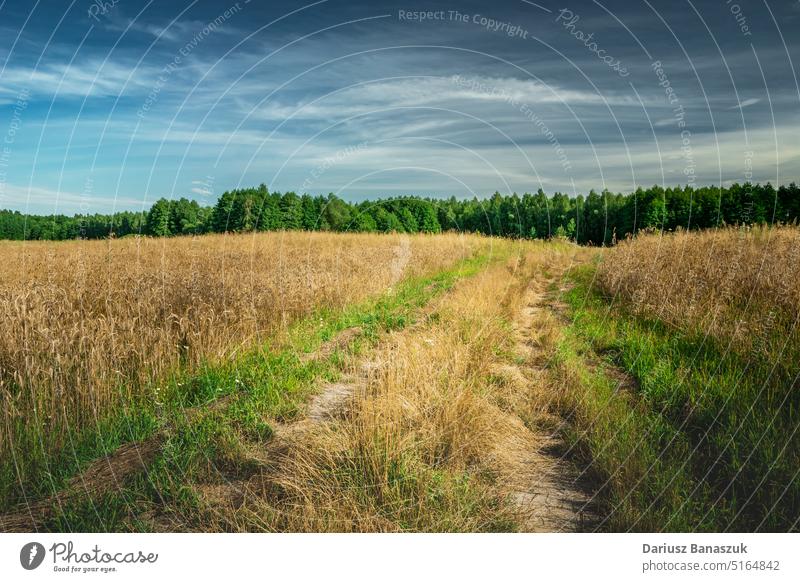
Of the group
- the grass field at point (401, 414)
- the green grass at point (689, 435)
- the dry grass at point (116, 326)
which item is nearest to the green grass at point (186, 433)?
the grass field at point (401, 414)

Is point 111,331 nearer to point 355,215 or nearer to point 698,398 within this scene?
point 698,398

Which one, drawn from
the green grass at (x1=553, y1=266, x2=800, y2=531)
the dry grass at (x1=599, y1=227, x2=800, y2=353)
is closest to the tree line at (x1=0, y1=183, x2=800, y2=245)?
the dry grass at (x1=599, y1=227, x2=800, y2=353)

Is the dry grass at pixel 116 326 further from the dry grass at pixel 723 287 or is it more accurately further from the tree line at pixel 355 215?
the tree line at pixel 355 215

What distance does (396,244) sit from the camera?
2286cm

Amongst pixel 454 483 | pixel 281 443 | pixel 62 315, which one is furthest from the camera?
pixel 62 315

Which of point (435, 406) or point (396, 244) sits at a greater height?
point (396, 244)

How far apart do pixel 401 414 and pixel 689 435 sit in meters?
2.77

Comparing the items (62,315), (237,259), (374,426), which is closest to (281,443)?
(374,426)

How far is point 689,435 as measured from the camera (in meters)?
4.36

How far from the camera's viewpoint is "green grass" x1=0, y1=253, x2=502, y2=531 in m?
3.44

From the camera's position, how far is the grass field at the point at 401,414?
3.36 meters
